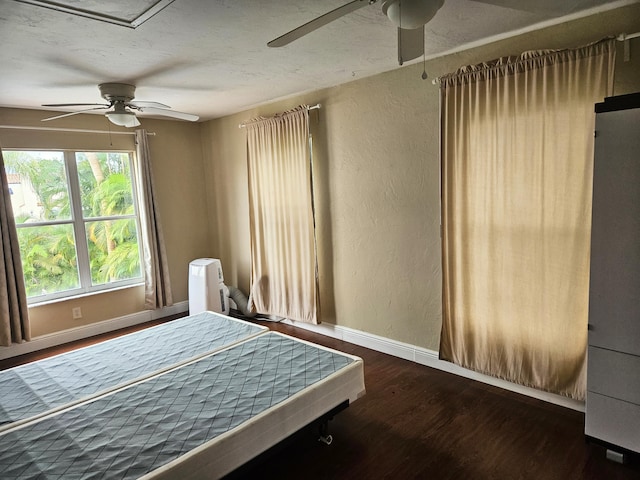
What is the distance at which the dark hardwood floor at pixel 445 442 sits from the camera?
2082 millimetres

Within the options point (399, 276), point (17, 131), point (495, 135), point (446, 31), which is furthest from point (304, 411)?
point (17, 131)

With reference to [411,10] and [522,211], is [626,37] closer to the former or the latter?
[522,211]

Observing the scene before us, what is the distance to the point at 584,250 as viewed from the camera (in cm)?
236

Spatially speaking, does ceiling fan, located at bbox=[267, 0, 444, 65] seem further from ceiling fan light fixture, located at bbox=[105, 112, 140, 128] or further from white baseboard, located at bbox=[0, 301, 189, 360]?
white baseboard, located at bbox=[0, 301, 189, 360]

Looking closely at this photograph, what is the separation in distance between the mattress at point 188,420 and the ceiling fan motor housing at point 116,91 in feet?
6.80

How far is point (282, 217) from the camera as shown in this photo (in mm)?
4227

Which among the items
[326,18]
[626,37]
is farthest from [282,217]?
[626,37]

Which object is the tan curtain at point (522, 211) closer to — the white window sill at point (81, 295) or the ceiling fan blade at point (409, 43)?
the ceiling fan blade at point (409, 43)

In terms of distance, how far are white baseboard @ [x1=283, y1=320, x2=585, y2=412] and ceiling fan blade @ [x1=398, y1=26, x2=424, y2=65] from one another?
2256 millimetres

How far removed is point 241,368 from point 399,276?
1.54 meters

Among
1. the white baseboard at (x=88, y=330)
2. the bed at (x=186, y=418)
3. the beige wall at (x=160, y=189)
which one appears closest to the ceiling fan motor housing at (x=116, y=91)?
the beige wall at (x=160, y=189)

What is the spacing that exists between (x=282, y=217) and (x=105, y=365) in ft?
7.08

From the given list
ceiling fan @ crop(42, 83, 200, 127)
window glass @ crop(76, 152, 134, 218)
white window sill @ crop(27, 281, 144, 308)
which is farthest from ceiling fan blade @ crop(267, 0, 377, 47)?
white window sill @ crop(27, 281, 144, 308)

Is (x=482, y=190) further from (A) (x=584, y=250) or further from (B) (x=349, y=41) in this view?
(B) (x=349, y=41)
